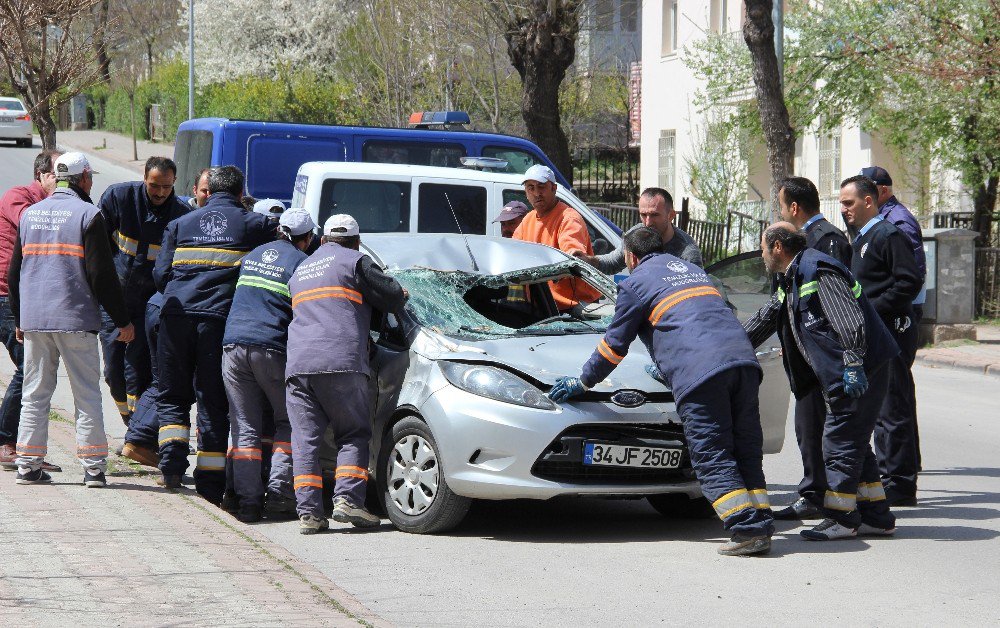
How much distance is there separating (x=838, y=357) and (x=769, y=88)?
1160 cm

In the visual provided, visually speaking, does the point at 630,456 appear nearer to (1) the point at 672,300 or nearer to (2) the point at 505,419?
(2) the point at 505,419

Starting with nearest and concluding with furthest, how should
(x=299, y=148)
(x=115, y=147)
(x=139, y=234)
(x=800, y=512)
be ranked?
(x=800, y=512)
(x=139, y=234)
(x=299, y=148)
(x=115, y=147)

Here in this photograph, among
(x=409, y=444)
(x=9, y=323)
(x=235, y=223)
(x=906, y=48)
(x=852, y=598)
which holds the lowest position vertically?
(x=852, y=598)

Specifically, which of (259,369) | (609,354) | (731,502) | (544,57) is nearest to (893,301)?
(731,502)

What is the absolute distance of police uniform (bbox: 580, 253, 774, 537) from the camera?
639 centimetres

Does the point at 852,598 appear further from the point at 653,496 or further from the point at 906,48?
the point at 906,48

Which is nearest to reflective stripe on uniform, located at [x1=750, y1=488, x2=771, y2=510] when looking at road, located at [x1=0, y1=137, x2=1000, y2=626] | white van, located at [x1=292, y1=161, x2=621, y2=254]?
road, located at [x1=0, y1=137, x2=1000, y2=626]

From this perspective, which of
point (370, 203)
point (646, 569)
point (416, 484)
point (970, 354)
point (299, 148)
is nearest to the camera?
point (646, 569)

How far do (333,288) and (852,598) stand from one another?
308 cm

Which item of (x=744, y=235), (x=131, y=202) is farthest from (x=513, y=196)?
(x=744, y=235)

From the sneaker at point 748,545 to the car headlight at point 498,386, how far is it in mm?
1101

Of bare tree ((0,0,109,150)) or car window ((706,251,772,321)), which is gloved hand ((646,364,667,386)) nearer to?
car window ((706,251,772,321))

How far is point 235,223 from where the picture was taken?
775 cm

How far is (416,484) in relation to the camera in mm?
6941
